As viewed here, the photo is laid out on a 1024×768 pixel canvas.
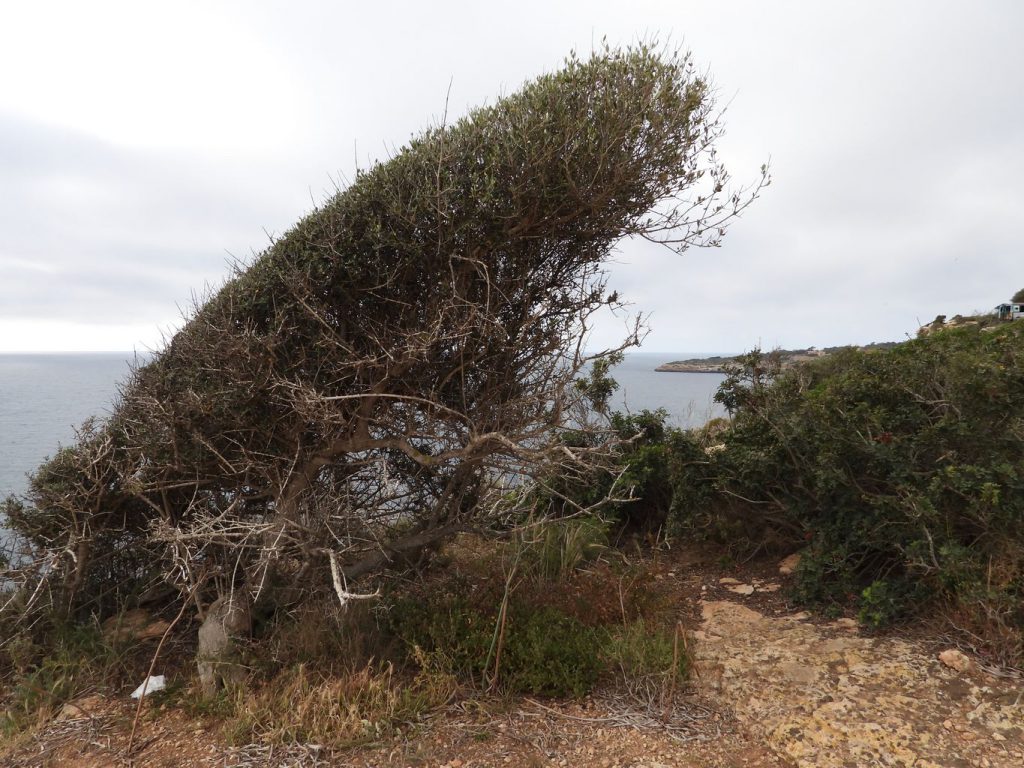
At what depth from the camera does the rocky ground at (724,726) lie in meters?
2.80

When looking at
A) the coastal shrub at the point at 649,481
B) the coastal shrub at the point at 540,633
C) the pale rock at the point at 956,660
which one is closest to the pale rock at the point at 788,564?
the coastal shrub at the point at 649,481

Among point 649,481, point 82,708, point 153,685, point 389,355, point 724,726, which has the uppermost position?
point 389,355

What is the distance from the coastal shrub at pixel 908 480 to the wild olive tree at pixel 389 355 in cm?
199

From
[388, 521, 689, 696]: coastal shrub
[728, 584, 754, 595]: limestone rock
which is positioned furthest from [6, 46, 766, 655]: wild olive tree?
[728, 584, 754, 595]: limestone rock

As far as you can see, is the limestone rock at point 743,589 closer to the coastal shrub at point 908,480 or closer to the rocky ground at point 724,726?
the coastal shrub at point 908,480

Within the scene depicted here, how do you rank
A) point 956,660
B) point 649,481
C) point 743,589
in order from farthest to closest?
point 649,481, point 743,589, point 956,660

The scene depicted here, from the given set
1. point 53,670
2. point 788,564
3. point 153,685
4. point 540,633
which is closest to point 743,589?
point 788,564

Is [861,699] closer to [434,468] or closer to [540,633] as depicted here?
[540,633]

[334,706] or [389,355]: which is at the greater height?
[389,355]

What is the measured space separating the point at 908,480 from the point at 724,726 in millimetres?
2209

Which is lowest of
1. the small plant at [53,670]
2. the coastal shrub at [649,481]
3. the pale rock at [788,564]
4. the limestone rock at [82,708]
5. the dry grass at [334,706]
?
the limestone rock at [82,708]

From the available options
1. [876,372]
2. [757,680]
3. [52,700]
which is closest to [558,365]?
[757,680]

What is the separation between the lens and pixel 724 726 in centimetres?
307

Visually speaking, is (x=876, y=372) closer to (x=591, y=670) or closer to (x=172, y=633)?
(x=591, y=670)
